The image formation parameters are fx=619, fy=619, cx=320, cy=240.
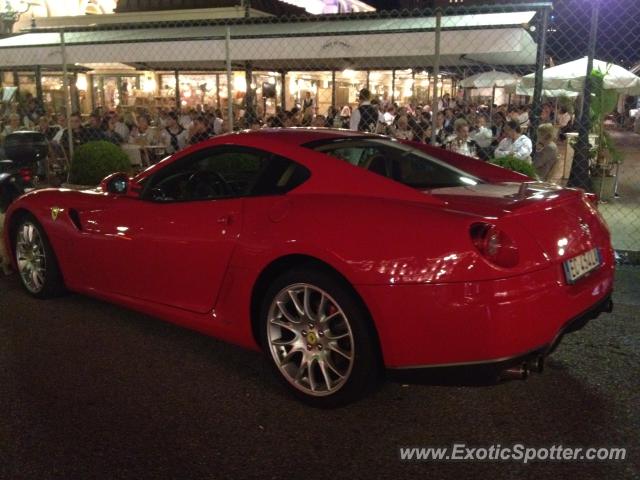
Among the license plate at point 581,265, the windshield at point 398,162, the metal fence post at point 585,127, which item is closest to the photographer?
the license plate at point 581,265

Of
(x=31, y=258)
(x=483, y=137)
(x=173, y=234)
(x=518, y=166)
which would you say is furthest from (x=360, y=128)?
(x=173, y=234)

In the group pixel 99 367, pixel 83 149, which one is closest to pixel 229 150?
pixel 99 367

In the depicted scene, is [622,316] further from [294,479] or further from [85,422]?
[85,422]

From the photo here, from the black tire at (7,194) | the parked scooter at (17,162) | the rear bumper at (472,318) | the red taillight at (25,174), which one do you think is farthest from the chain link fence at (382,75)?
the rear bumper at (472,318)

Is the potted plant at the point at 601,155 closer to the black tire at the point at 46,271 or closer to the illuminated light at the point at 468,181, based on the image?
the illuminated light at the point at 468,181

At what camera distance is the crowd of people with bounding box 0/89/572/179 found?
841cm

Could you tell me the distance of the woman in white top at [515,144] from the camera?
7930 millimetres

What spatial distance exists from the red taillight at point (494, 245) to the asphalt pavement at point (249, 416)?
880mm

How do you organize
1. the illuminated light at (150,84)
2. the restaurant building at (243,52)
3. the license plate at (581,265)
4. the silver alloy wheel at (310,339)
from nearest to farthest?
the license plate at (581,265) < the silver alloy wheel at (310,339) < the restaurant building at (243,52) < the illuminated light at (150,84)

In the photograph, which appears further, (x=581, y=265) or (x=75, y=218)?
(x=75, y=218)

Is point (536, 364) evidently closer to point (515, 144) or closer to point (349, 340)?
point (349, 340)

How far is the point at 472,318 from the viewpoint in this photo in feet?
8.84

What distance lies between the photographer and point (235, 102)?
16.6 meters

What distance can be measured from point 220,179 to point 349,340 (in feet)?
5.73
